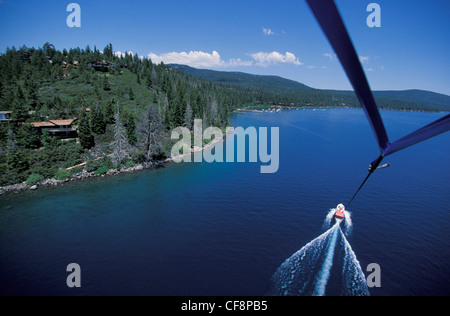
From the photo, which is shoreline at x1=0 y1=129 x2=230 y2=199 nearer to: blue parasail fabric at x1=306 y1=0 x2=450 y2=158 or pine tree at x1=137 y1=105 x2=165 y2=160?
pine tree at x1=137 y1=105 x2=165 y2=160

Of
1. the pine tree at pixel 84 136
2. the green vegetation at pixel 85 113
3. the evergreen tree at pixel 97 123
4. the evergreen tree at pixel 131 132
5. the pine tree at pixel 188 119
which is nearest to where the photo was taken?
the green vegetation at pixel 85 113

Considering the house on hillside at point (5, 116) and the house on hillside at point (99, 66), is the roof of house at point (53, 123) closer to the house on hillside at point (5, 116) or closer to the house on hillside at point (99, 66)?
the house on hillside at point (5, 116)

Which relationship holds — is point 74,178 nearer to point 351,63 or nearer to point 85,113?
point 85,113

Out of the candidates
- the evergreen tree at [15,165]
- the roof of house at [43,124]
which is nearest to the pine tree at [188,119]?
the roof of house at [43,124]
